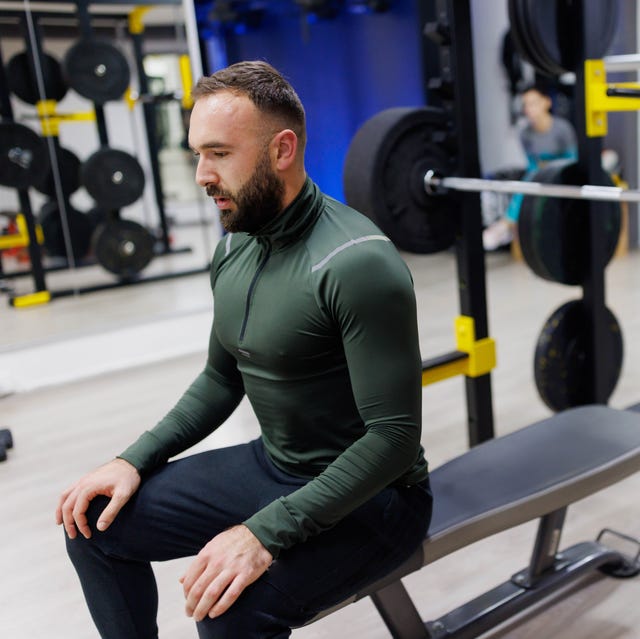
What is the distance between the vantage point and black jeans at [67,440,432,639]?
1.12 m

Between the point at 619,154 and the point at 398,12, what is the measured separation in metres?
1.95

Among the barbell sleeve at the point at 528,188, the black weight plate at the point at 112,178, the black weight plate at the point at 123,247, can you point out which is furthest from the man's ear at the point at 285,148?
the black weight plate at the point at 123,247

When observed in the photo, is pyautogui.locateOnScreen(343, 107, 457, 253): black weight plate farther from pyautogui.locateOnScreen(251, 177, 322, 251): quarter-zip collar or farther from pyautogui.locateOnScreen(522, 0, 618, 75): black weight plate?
pyautogui.locateOnScreen(251, 177, 322, 251): quarter-zip collar

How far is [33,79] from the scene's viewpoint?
408 centimetres

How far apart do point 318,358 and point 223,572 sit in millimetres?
343

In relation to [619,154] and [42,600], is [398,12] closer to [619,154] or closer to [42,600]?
[619,154]

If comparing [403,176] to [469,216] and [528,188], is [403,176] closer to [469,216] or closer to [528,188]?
[469,216]

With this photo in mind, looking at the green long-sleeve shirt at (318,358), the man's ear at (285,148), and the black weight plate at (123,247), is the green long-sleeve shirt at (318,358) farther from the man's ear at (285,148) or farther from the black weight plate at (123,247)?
the black weight plate at (123,247)

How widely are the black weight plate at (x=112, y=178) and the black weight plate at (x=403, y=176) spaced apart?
2732 millimetres

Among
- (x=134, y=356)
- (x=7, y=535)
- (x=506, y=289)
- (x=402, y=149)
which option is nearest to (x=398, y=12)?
(x=506, y=289)

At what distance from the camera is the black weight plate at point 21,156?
406cm

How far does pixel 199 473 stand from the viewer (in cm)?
131

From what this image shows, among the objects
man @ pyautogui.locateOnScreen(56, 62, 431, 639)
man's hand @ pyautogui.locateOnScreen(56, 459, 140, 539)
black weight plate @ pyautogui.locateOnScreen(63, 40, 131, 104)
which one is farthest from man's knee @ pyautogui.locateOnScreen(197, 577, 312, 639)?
black weight plate @ pyautogui.locateOnScreen(63, 40, 131, 104)

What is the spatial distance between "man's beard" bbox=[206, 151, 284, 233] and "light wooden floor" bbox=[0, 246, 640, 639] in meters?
0.97
